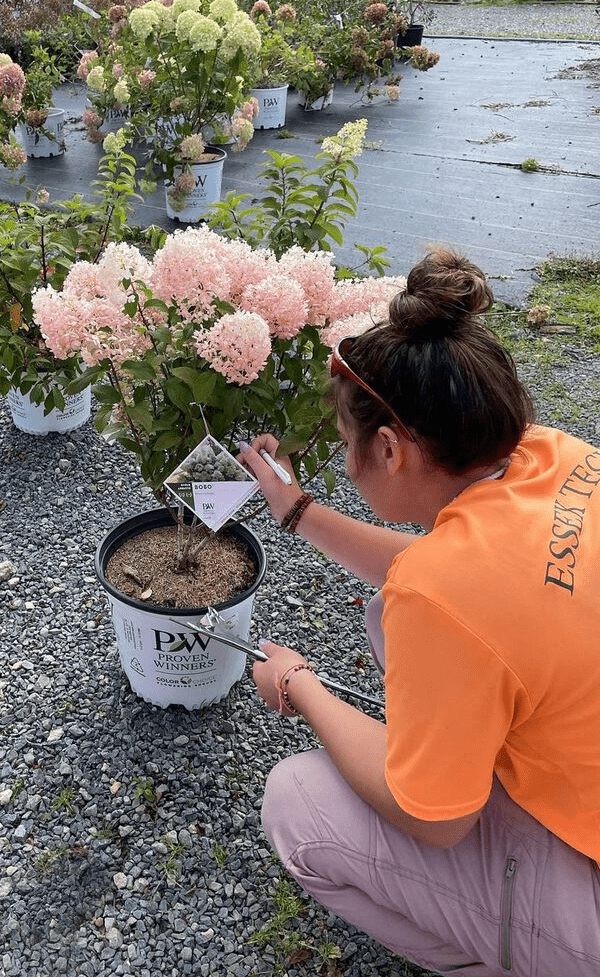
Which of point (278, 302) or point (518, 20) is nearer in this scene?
point (278, 302)

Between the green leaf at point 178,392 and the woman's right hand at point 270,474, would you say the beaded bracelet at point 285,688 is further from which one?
the green leaf at point 178,392

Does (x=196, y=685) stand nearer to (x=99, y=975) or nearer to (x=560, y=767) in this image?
(x=99, y=975)

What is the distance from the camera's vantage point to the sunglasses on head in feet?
3.84

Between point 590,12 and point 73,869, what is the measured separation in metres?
14.2

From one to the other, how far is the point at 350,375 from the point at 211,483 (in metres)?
0.34

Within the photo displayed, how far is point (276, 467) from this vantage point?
154cm

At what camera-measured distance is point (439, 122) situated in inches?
269

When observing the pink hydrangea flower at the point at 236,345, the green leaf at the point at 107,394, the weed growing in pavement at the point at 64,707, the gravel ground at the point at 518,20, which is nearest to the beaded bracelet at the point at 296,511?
the pink hydrangea flower at the point at 236,345

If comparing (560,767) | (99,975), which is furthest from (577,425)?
(99,975)

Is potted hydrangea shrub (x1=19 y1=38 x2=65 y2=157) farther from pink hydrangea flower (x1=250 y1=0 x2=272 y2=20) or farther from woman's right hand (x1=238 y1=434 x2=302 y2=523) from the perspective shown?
woman's right hand (x1=238 y1=434 x2=302 y2=523)

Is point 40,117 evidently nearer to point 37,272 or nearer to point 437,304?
point 37,272

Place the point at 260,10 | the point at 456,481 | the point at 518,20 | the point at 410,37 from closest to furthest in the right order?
the point at 456,481 → the point at 260,10 → the point at 410,37 → the point at 518,20

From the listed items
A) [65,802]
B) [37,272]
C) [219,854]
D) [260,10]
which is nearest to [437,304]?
[219,854]

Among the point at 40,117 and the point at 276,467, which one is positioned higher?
the point at 276,467
